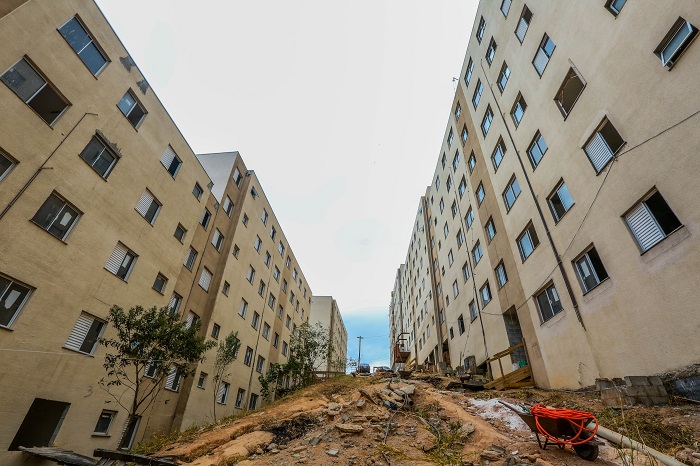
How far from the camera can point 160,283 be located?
1744 centimetres

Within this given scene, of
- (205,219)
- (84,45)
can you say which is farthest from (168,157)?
(84,45)

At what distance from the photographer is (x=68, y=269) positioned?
1182 cm

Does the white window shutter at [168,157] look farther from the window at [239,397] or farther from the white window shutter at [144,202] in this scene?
the window at [239,397]

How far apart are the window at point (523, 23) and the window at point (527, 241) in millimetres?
10133

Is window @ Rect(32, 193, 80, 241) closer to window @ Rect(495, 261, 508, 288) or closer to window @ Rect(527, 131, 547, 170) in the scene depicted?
window @ Rect(527, 131, 547, 170)

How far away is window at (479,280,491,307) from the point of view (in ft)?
66.3

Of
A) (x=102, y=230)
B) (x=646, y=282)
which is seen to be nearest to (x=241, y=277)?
→ (x=102, y=230)

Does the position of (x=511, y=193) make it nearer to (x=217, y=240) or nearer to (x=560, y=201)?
(x=560, y=201)

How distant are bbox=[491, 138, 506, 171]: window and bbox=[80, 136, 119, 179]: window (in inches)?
840

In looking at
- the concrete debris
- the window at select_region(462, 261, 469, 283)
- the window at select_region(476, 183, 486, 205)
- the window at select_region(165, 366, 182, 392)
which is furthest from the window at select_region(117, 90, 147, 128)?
the window at select_region(462, 261, 469, 283)

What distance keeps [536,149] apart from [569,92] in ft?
9.96

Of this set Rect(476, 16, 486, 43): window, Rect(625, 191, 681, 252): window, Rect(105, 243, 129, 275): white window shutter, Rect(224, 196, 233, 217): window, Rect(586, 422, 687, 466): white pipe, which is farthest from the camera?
Rect(224, 196, 233, 217): window

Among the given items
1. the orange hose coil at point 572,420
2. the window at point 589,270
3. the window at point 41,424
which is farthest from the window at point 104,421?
the window at point 589,270

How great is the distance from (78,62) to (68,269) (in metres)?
8.43
